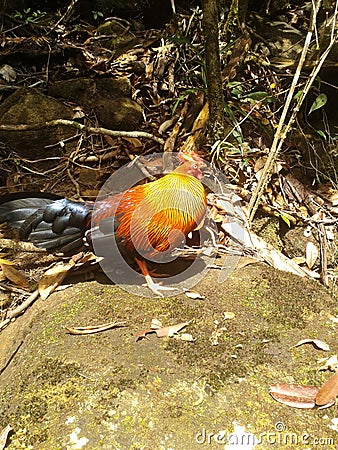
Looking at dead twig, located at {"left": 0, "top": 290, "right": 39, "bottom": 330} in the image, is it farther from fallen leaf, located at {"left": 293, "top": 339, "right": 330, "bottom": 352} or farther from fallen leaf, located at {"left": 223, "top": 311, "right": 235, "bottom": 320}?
fallen leaf, located at {"left": 293, "top": 339, "right": 330, "bottom": 352}

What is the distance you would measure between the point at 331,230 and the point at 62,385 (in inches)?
102

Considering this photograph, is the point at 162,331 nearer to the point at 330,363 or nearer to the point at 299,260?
the point at 330,363

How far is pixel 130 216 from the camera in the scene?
10.5ft

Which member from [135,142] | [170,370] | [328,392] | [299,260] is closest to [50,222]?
[135,142]

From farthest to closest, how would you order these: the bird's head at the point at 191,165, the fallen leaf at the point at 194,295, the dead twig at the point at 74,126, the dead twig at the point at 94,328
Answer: the dead twig at the point at 74,126 → the bird's head at the point at 191,165 → the fallen leaf at the point at 194,295 → the dead twig at the point at 94,328

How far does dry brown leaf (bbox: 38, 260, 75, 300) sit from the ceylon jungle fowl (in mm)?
229

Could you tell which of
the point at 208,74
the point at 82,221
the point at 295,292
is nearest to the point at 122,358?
the point at 295,292

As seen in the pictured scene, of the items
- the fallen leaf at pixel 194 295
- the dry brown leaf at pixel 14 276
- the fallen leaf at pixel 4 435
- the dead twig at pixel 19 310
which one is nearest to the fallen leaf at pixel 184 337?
the fallen leaf at pixel 194 295

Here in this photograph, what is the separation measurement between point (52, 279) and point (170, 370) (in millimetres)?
1238

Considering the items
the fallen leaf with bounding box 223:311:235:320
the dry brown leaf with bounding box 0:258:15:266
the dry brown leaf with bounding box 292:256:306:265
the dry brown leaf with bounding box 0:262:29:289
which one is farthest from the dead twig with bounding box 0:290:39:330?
the dry brown leaf with bounding box 292:256:306:265

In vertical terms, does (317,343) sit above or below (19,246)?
above

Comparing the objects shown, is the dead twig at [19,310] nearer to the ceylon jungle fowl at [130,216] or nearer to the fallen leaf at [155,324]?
the ceylon jungle fowl at [130,216]

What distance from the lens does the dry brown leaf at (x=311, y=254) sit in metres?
3.61

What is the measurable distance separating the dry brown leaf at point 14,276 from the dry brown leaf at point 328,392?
79.7 inches
